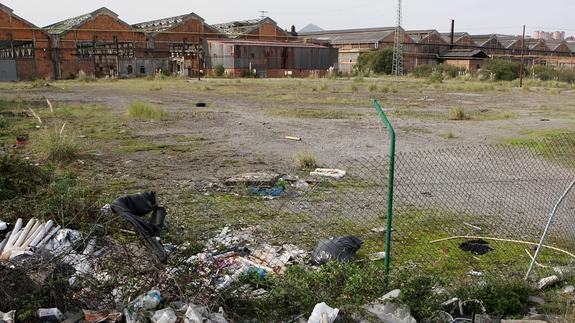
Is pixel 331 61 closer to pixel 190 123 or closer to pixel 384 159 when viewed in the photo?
pixel 190 123

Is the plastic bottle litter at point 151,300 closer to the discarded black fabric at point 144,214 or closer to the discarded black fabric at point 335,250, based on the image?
the discarded black fabric at point 144,214

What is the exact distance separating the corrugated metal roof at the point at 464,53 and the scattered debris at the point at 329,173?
59.9m

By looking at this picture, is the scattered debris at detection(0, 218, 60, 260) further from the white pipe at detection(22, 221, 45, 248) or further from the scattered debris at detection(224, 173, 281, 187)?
the scattered debris at detection(224, 173, 281, 187)

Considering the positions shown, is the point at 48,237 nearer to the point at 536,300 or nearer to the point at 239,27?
the point at 536,300

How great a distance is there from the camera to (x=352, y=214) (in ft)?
24.3

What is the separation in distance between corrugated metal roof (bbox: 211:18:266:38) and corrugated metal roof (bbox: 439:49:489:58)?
78.6ft

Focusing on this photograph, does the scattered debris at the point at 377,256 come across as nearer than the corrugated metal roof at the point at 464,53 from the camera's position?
Yes

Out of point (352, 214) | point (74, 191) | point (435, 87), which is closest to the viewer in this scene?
point (74, 191)

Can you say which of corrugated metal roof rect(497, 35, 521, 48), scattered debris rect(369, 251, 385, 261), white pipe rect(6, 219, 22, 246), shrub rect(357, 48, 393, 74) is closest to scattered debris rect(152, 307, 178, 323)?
white pipe rect(6, 219, 22, 246)

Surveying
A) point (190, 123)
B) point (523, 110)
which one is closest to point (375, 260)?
point (190, 123)

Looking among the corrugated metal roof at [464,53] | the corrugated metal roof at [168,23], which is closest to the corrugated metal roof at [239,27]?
the corrugated metal roof at [168,23]

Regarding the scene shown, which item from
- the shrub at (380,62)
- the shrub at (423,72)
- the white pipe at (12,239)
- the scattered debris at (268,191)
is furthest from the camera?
the shrub at (380,62)

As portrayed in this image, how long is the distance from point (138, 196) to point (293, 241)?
1.86 metres

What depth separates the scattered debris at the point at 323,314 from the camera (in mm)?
3812
